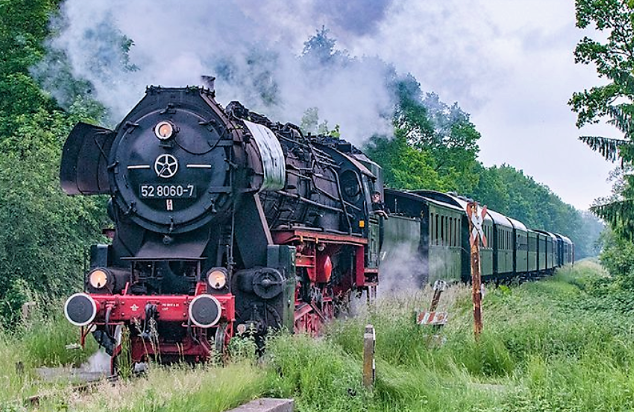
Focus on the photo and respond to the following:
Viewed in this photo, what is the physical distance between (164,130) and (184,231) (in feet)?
3.67

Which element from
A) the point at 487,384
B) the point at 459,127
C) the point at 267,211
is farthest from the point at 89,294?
the point at 459,127

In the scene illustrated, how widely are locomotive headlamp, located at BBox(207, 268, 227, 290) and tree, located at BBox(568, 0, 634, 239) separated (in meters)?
14.8

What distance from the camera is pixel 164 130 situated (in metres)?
9.16

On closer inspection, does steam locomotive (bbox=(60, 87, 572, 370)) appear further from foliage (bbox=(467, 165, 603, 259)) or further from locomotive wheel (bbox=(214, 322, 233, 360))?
foliage (bbox=(467, 165, 603, 259))

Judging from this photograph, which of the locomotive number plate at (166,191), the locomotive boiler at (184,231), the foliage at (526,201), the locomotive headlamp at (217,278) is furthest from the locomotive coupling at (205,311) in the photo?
the foliage at (526,201)

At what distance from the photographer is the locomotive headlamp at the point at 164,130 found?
9.14m

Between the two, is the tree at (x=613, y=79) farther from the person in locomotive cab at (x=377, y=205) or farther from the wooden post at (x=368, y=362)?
the wooden post at (x=368, y=362)

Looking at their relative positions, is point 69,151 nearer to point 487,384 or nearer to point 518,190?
point 487,384

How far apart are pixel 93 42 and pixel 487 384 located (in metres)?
7.45

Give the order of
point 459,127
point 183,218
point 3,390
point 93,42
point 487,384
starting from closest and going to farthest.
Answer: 1. point 3,390
2. point 487,384
3. point 183,218
4. point 93,42
5. point 459,127

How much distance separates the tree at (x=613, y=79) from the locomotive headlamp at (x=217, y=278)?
48.5 feet

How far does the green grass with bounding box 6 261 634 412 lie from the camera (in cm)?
664

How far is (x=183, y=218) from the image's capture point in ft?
30.0

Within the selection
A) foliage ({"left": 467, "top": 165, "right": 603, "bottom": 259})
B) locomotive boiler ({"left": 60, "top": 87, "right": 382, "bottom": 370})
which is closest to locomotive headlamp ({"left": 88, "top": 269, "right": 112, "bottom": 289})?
locomotive boiler ({"left": 60, "top": 87, "right": 382, "bottom": 370})
